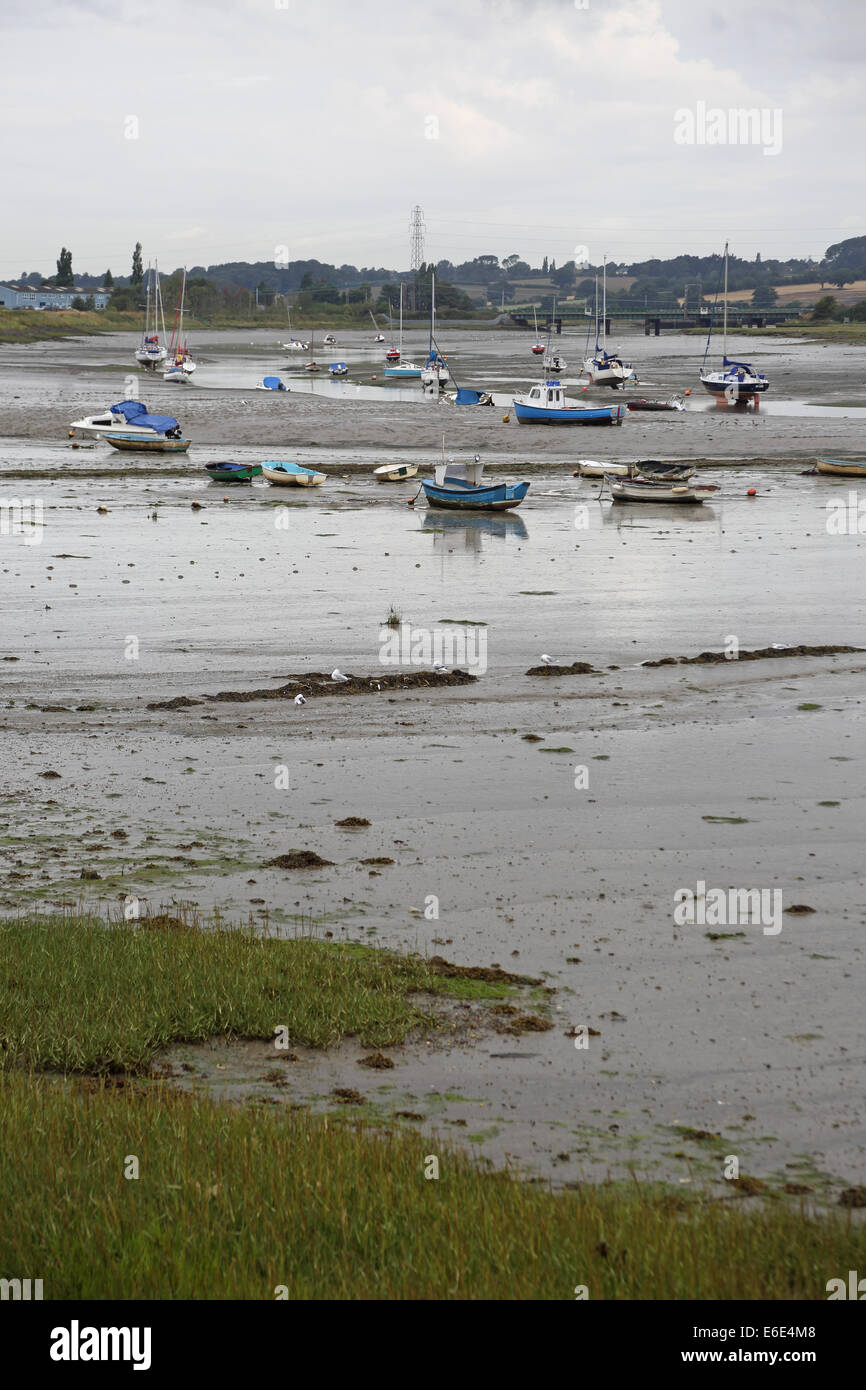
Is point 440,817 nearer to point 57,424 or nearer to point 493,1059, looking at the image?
point 493,1059

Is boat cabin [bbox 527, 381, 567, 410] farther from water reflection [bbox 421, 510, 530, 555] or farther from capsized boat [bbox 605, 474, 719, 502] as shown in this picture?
water reflection [bbox 421, 510, 530, 555]

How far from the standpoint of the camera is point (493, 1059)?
941 cm

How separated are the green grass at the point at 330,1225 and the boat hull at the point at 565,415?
68.8 metres

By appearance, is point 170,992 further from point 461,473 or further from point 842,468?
point 842,468

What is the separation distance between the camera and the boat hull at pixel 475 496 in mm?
44375

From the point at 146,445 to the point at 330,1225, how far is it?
192 ft

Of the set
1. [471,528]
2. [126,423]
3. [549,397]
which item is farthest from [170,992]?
[549,397]

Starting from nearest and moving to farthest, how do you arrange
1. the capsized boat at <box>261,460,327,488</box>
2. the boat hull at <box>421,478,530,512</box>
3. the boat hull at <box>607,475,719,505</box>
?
1. the boat hull at <box>421,478,530,512</box>
2. the boat hull at <box>607,475,719,505</box>
3. the capsized boat at <box>261,460,327,488</box>

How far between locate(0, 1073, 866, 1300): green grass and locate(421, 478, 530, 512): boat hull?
37.7 meters

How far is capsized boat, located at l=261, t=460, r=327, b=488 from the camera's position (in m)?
50.4

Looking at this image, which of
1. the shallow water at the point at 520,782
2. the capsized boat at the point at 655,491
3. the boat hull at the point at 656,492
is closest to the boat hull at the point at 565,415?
the capsized boat at the point at 655,491

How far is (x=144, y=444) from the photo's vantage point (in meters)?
62.0

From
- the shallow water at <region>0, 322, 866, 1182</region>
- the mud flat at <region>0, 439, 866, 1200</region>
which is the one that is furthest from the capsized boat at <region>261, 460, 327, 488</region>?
the mud flat at <region>0, 439, 866, 1200</region>

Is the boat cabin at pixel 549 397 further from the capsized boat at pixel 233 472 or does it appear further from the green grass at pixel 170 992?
the green grass at pixel 170 992
